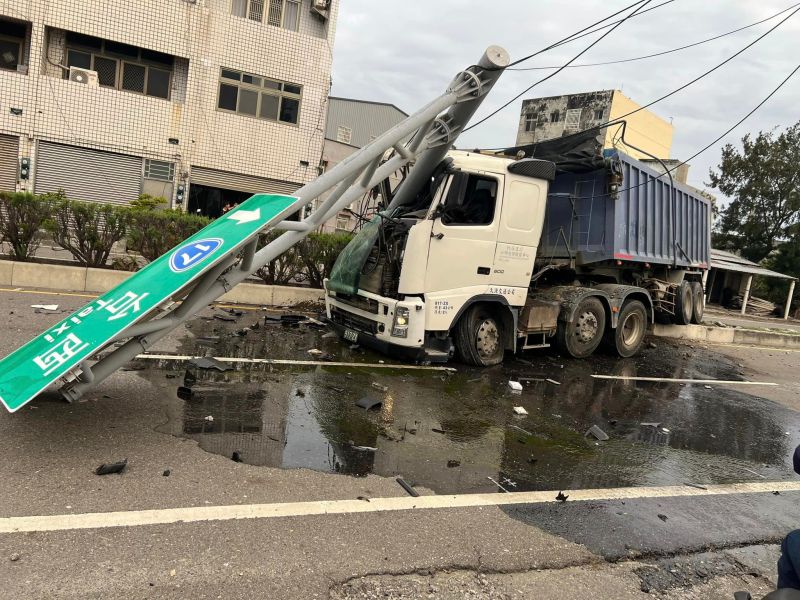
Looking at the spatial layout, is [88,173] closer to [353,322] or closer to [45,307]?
[45,307]

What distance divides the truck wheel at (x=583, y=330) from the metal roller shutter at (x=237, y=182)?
1352 cm

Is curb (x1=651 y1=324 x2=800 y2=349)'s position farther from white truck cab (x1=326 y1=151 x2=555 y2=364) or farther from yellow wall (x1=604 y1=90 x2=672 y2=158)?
yellow wall (x1=604 y1=90 x2=672 y2=158)

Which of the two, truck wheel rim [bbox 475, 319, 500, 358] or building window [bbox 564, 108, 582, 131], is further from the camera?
building window [bbox 564, 108, 582, 131]

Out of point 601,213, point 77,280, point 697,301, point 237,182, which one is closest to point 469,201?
point 601,213

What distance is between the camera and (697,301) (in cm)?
1368

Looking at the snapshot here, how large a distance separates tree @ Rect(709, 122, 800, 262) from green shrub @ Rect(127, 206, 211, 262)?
37695mm

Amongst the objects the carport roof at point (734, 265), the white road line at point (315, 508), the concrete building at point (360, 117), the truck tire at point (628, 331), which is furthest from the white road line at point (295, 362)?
the concrete building at point (360, 117)

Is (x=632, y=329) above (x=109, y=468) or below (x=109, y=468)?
above

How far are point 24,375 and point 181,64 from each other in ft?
59.7

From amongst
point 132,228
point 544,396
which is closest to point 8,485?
point 544,396

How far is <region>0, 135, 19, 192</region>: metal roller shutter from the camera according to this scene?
1703 cm

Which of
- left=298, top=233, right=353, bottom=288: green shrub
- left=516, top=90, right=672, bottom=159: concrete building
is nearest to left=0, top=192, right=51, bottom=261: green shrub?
left=298, top=233, right=353, bottom=288: green shrub

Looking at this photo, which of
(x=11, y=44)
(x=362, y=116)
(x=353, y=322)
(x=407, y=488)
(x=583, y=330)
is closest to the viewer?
(x=407, y=488)

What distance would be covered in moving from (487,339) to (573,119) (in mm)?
36199
